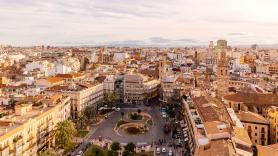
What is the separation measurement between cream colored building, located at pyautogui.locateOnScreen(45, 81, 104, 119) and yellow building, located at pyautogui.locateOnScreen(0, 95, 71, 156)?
24.6 ft

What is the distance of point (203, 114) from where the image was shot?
4762 cm

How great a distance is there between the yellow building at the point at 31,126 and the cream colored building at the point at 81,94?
7.49 meters

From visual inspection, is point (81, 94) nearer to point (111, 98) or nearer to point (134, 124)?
point (111, 98)

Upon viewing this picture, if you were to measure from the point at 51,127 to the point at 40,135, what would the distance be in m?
4.27

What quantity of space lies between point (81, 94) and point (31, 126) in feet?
78.5

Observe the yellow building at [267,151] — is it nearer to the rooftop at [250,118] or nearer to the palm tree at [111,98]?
the rooftop at [250,118]

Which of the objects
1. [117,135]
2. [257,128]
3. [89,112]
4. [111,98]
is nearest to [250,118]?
[257,128]

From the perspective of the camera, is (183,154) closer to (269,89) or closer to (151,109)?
(151,109)

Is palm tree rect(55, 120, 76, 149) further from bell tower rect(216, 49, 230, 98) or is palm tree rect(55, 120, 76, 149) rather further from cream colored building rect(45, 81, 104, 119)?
bell tower rect(216, 49, 230, 98)

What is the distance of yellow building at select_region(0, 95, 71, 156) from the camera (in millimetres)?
40469

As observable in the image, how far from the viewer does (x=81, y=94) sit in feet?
226

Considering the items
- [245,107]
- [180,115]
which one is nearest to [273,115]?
[245,107]

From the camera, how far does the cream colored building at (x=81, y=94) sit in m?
68.2

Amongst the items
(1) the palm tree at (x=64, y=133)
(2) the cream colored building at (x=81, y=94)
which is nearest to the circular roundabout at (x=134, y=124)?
(2) the cream colored building at (x=81, y=94)
